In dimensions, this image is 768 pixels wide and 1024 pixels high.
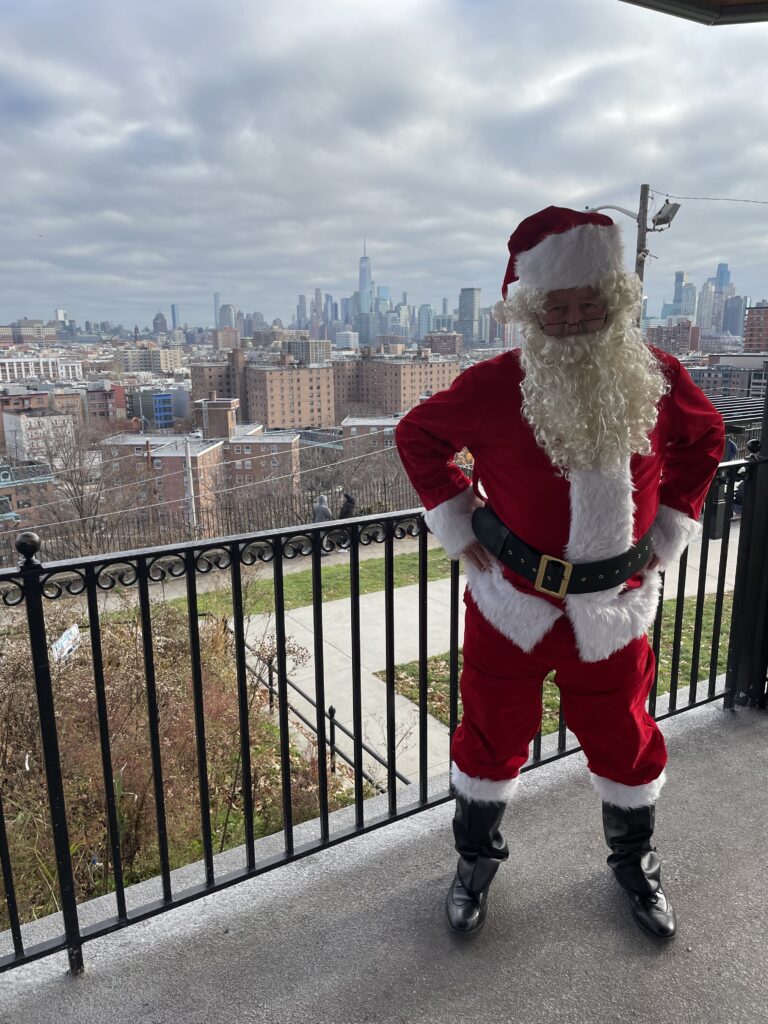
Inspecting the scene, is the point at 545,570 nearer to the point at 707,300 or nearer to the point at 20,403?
the point at 707,300

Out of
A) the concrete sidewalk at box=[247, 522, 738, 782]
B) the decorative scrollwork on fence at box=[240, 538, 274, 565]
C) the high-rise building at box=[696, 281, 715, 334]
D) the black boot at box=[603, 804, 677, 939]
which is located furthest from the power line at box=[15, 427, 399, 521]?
the black boot at box=[603, 804, 677, 939]

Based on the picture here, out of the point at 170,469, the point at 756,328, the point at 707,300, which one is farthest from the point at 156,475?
the point at 756,328

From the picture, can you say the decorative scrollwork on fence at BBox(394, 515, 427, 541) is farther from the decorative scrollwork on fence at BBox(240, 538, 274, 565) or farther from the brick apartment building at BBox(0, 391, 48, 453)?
the brick apartment building at BBox(0, 391, 48, 453)

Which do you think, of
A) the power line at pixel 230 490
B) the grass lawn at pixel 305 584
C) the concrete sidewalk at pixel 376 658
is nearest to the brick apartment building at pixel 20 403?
the power line at pixel 230 490

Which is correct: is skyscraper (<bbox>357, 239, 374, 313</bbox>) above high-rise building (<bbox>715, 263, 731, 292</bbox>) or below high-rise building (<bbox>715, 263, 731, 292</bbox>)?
above

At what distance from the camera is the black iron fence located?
53.7 inches

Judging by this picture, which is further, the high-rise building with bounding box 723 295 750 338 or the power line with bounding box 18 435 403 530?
the power line with bounding box 18 435 403 530

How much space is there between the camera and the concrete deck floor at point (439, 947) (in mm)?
1287

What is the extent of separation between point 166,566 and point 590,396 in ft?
3.00

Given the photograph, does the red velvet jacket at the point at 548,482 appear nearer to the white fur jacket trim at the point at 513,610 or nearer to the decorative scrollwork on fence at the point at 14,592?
the white fur jacket trim at the point at 513,610

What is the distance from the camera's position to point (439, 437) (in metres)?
1.35

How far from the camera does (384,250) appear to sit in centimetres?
4969

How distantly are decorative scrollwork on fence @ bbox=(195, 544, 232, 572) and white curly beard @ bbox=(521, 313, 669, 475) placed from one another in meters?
0.70

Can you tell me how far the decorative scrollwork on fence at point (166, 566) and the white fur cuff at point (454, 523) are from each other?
537 millimetres
